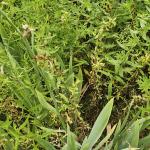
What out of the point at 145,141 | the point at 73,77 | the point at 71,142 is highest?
the point at 73,77

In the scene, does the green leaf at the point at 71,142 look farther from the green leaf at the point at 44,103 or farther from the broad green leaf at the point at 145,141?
the broad green leaf at the point at 145,141

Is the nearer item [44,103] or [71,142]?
[71,142]

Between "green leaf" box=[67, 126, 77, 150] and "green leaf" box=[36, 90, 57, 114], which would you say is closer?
"green leaf" box=[67, 126, 77, 150]

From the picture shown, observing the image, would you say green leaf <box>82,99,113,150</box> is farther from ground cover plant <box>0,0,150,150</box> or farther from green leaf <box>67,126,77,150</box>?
green leaf <box>67,126,77,150</box>

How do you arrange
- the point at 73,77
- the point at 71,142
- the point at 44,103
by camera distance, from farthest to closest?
1. the point at 73,77
2. the point at 44,103
3. the point at 71,142

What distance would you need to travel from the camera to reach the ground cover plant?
6.27 feet

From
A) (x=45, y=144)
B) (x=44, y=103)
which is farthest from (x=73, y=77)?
(x=45, y=144)

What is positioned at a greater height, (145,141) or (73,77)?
(73,77)

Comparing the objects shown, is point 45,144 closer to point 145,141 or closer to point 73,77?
point 73,77

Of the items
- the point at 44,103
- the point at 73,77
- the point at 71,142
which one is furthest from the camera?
the point at 73,77

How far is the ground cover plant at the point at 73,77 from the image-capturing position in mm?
1911

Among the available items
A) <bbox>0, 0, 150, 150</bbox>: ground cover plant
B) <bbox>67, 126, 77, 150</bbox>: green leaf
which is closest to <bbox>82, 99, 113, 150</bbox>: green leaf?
<bbox>0, 0, 150, 150</bbox>: ground cover plant

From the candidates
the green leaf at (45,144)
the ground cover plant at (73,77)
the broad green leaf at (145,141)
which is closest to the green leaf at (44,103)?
the ground cover plant at (73,77)

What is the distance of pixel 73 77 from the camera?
206 cm
